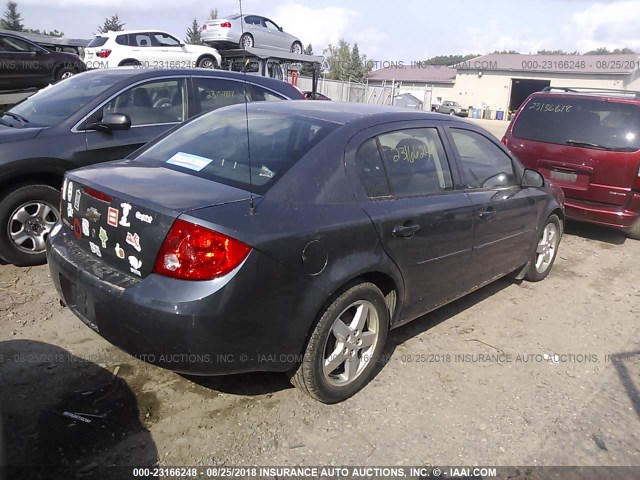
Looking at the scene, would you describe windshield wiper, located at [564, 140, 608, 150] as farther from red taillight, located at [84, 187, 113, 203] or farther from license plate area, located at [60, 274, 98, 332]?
license plate area, located at [60, 274, 98, 332]

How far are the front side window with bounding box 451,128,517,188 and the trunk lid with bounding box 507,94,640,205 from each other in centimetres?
247

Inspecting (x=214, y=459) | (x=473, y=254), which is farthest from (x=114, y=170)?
(x=473, y=254)

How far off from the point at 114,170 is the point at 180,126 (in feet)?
2.61

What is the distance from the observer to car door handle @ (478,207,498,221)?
384 centimetres

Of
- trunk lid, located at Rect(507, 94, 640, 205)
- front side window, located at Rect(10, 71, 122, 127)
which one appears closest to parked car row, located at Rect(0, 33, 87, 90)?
front side window, located at Rect(10, 71, 122, 127)

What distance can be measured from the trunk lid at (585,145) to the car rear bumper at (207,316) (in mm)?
5057

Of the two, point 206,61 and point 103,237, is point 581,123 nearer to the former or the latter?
point 103,237

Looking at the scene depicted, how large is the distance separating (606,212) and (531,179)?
2302mm

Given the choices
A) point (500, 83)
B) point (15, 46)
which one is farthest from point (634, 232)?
point (500, 83)

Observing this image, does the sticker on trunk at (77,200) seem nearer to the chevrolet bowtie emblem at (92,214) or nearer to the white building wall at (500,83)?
the chevrolet bowtie emblem at (92,214)

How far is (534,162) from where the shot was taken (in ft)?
22.4

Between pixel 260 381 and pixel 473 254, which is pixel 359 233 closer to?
pixel 260 381

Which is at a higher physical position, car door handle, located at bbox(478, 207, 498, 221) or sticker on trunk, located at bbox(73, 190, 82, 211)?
sticker on trunk, located at bbox(73, 190, 82, 211)

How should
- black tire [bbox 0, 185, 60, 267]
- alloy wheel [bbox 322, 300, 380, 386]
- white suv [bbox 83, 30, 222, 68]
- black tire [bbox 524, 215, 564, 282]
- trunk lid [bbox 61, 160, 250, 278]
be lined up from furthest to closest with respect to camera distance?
white suv [bbox 83, 30, 222, 68] → black tire [bbox 524, 215, 564, 282] → black tire [bbox 0, 185, 60, 267] → alloy wheel [bbox 322, 300, 380, 386] → trunk lid [bbox 61, 160, 250, 278]
